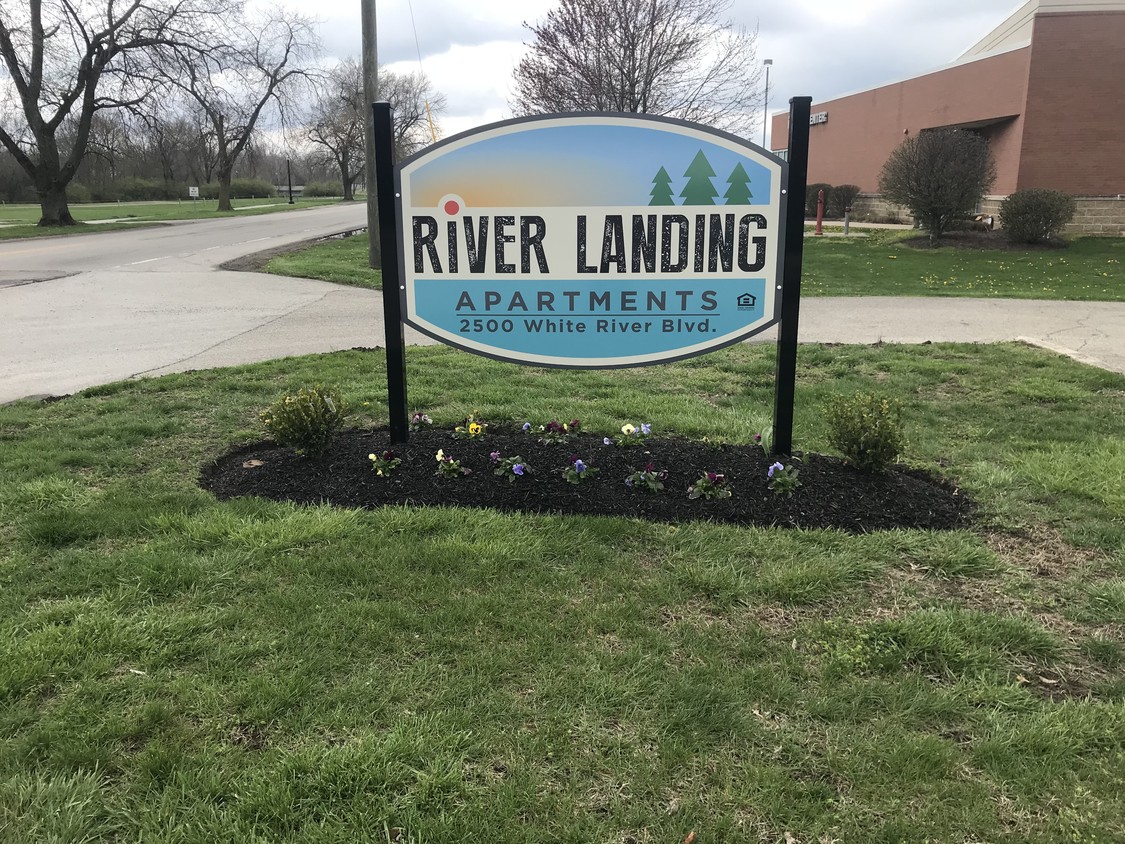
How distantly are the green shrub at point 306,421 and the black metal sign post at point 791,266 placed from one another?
2449 mm

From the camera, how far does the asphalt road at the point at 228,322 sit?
24.3ft

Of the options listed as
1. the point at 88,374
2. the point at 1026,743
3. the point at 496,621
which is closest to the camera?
the point at 1026,743

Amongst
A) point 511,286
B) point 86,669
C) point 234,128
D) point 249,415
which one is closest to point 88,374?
point 249,415

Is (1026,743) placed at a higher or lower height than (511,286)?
lower

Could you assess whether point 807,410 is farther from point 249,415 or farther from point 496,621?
point 249,415

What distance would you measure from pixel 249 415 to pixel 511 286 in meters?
2.41

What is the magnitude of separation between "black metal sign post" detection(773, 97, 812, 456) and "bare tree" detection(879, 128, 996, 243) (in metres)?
18.7

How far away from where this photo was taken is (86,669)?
251cm

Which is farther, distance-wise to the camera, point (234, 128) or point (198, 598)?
point (234, 128)

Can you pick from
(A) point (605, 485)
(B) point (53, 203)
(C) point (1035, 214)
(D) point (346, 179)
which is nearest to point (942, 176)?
(C) point (1035, 214)

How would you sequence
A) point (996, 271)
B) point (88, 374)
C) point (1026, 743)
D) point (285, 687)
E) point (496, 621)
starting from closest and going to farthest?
point (1026, 743) → point (285, 687) → point (496, 621) → point (88, 374) → point (996, 271)

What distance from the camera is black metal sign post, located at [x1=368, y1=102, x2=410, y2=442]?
4.05m

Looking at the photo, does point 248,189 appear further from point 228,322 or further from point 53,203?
point 228,322

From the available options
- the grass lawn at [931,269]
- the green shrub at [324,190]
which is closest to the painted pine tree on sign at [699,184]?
the grass lawn at [931,269]
